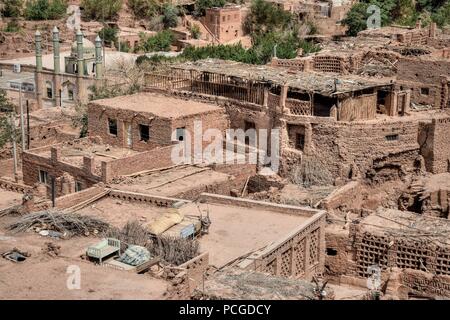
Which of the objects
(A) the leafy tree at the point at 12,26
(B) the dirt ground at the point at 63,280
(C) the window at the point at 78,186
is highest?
(A) the leafy tree at the point at 12,26

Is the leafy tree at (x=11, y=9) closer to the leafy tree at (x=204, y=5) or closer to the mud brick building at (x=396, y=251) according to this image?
the leafy tree at (x=204, y=5)

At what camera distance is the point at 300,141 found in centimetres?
3406

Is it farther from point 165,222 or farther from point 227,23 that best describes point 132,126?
point 227,23

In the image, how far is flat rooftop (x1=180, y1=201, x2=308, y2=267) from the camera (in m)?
23.9

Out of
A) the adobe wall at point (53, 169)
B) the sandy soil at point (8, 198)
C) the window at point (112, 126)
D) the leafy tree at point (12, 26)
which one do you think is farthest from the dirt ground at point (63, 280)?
the leafy tree at point (12, 26)

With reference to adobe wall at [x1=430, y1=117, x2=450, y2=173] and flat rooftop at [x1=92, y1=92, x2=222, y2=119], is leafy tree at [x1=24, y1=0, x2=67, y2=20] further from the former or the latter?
adobe wall at [x1=430, y1=117, x2=450, y2=173]

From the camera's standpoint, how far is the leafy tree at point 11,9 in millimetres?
85438

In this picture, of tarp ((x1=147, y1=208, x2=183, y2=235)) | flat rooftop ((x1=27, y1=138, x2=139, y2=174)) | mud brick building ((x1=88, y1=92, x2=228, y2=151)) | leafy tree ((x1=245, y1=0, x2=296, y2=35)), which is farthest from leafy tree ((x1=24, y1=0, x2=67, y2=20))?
tarp ((x1=147, y1=208, x2=183, y2=235))

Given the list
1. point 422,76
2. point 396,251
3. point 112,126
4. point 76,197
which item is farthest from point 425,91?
point 76,197

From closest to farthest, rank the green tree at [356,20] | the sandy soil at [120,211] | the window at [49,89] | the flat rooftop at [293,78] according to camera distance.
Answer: the sandy soil at [120,211] → the flat rooftop at [293,78] → the window at [49,89] → the green tree at [356,20]

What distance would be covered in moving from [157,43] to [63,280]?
54886 mm

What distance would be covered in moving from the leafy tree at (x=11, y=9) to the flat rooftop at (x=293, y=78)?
163ft

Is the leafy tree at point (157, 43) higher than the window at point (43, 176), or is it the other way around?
the leafy tree at point (157, 43)

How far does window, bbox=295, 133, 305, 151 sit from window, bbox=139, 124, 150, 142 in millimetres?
5574
